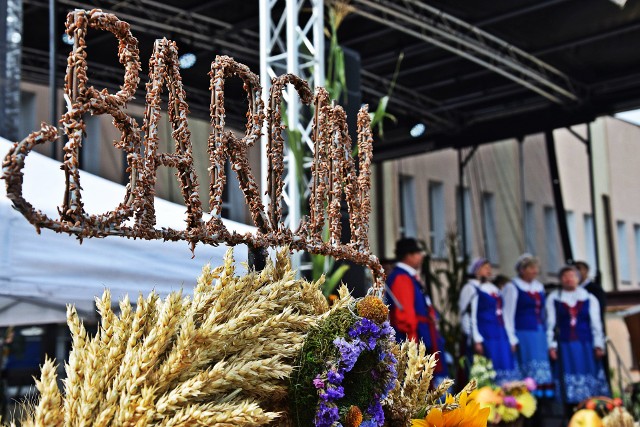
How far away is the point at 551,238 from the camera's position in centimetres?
1555

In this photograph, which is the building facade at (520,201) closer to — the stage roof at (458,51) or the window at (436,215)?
the window at (436,215)

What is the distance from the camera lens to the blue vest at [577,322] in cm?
753

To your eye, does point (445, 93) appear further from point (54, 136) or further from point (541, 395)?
point (54, 136)

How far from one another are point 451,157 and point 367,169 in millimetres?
13831

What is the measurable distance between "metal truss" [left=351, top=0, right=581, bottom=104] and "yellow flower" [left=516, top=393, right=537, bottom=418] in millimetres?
4163

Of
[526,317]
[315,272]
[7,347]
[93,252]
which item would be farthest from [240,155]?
[526,317]

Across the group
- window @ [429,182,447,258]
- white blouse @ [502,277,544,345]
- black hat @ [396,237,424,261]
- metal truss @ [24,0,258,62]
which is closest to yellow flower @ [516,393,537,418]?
black hat @ [396,237,424,261]

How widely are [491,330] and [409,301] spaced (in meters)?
1.72

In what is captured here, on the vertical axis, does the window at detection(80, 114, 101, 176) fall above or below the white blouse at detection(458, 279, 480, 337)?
above

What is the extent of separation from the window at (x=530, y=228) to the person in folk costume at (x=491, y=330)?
7455mm

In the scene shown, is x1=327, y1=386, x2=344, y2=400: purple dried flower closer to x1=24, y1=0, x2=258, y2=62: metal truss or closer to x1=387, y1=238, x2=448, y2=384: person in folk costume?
x1=387, y1=238, x2=448, y2=384: person in folk costume

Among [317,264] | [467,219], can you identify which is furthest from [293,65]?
[467,219]

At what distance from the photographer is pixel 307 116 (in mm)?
5094

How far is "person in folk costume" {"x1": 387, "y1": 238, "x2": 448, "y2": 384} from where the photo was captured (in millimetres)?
5922
